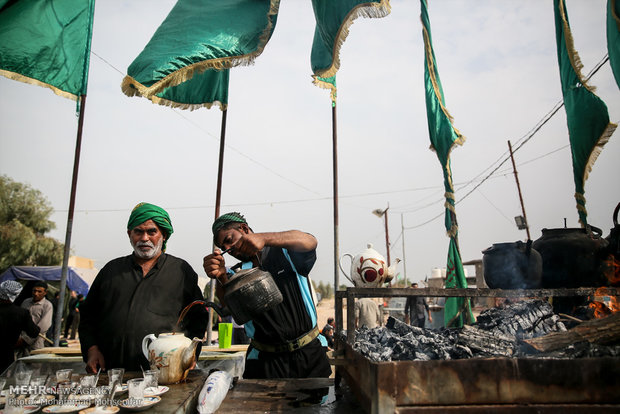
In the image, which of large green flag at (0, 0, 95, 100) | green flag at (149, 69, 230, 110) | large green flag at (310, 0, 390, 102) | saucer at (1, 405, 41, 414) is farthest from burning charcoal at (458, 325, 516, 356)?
large green flag at (0, 0, 95, 100)

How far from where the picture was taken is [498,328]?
220 centimetres

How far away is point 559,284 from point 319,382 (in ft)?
8.04

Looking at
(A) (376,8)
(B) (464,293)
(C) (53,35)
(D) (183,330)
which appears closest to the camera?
(B) (464,293)

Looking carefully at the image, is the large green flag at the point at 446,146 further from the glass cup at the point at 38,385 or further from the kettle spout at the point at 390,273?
the glass cup at the point at 38,385

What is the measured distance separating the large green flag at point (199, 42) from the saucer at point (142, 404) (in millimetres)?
2773

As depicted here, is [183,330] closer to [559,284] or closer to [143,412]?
[143,412]

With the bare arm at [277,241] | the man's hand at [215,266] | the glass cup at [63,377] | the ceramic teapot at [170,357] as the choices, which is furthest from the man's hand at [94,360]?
the bare arm at [277,241]

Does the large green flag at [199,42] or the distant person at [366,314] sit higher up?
the large green flag at [199,42]

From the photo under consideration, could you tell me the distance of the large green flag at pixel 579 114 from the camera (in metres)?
4.08

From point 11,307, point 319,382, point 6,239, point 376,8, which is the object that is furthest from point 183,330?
point 6,239

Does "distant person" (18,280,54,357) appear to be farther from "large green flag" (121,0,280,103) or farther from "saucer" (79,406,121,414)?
"saucer" (79,406,121,414)

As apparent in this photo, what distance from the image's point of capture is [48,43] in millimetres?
4508

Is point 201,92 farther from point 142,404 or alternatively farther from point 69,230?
point 142,404

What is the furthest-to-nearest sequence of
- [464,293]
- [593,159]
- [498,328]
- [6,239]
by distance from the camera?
[6,239] → [593,159] → [498,328] → [464,293]
